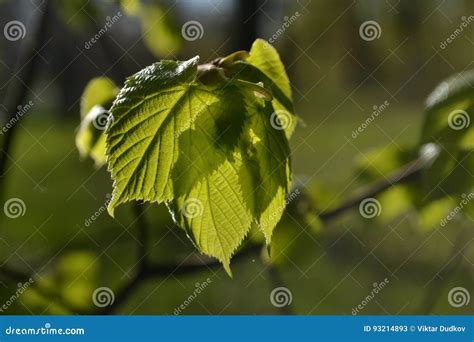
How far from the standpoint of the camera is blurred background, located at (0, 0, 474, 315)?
37.1 inches

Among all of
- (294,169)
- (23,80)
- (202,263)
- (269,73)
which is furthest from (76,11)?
(294,169)

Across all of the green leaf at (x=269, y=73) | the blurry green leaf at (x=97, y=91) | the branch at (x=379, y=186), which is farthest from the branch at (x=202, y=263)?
the green leaf at (x=269, y=73)

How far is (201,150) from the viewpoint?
50 centimetres

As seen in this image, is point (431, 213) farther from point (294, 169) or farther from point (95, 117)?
point (294, 169)

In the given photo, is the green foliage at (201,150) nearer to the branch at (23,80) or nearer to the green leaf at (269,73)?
the green leaf at (269,73)

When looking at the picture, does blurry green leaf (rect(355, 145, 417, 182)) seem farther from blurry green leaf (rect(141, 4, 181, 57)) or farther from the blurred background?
blurry green leaf (rect(141, 4, 181, 57))

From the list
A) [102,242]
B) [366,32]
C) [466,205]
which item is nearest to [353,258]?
[366,32]

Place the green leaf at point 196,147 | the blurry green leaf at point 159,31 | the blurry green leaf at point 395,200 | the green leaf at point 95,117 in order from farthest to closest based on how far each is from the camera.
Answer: the blurry green leaf at point 159,31 < the blurry green leaf at point 395,200 < the green leaf at point 95,117 < the green leaf at point 196,147

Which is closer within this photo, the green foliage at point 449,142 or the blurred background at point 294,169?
the green foliage at point 449,142

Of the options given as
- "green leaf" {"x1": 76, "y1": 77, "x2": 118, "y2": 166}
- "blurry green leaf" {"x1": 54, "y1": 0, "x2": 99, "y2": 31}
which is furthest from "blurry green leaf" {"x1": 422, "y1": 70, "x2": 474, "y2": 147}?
"blurry green leaf" {"x1": 54, "y1": 0, "x2": 99, "y2": 31}

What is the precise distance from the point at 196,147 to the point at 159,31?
59 centimetres

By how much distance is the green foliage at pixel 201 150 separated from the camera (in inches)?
19.3

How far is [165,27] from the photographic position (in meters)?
1.04

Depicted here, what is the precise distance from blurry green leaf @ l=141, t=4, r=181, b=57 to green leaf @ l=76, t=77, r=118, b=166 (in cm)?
21
